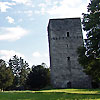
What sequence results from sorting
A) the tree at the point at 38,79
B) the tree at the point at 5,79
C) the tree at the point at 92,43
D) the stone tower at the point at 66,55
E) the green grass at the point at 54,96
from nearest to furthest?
the green grass at the point at 54,96 < the tree at the point at 92,43 < the stone tower at the point at 66,55 < the tree at the point at 38,79 < the tree at the point at 5,79

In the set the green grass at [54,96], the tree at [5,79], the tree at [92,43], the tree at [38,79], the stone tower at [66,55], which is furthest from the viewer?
the tree at [5,79]

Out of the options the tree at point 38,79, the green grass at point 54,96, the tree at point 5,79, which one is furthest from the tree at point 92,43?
the tree at point 5,79

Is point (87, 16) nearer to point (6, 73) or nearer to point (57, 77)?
point (57, 77)

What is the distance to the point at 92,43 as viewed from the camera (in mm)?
17328

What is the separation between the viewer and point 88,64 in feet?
59.4

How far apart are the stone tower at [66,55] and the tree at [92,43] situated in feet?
53.2

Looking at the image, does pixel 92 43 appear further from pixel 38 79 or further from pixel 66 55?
pixel 38 79

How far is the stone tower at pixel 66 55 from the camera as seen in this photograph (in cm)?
3472

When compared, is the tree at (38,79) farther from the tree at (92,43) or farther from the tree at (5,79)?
the tree at (92,43)

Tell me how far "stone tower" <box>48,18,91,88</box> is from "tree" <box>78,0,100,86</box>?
638 inches

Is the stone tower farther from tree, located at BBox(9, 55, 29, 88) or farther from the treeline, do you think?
tree, located at BBox(9, 55, 29, 88)

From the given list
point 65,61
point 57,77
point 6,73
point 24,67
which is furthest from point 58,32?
point 24,67

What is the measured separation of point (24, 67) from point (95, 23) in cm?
6455

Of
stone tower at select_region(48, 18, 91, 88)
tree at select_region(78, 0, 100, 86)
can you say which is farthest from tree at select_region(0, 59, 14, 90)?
tree at select_region(78, 0, 100, 86)
